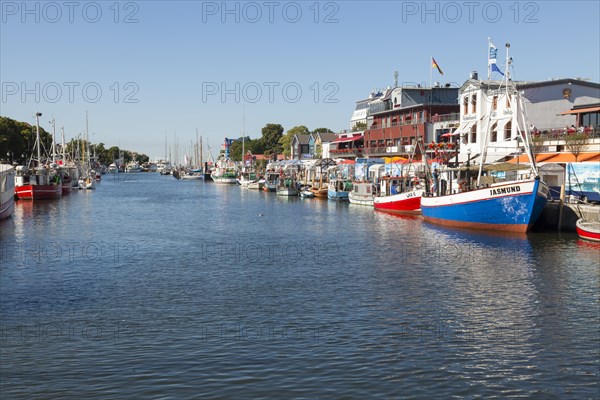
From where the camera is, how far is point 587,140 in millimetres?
59469

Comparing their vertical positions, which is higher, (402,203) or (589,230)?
(402,203)

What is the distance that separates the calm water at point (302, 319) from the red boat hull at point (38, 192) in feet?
151

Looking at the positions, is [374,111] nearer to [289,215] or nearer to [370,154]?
[370,154]

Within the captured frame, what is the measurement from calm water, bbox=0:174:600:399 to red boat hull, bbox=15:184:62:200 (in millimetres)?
46149

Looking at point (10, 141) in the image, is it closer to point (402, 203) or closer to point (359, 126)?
point (359, 126)

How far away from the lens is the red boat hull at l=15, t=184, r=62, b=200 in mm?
89988

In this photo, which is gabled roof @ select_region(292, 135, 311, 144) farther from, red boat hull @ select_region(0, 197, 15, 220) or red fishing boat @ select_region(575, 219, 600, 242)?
red fishing boat @ select_region(575, 219, 600, 242)

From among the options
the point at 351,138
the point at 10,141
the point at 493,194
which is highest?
the point at 10,141

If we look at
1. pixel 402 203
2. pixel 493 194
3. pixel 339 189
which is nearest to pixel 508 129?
pixel 402 203

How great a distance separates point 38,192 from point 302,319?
79265 mm

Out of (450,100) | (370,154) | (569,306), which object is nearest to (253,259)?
(569,306)

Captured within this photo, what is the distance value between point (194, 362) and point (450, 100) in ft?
310

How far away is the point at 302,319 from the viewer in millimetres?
24375

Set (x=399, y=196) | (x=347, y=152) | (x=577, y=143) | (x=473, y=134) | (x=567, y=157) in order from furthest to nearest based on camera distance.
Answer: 1. (x=347, y=152)
2. (x=473, y=134)
3. (x=399, y=196)
4. (x=567, y=157)
5. (x=577, y=143)
